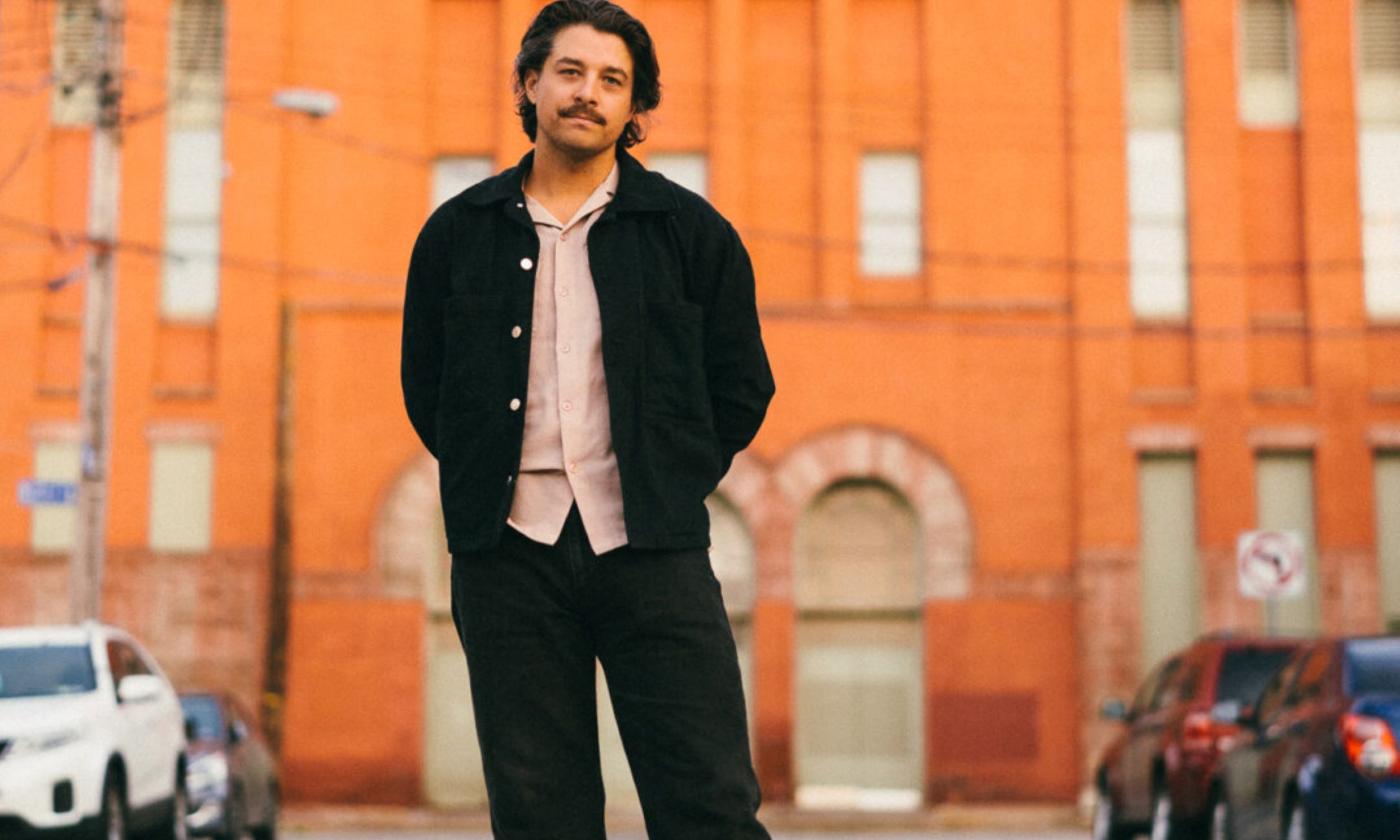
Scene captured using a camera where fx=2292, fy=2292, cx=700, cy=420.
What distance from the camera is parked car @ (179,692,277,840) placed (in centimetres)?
1903

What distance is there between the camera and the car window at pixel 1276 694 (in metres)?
13.9

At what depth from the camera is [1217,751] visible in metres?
15.9

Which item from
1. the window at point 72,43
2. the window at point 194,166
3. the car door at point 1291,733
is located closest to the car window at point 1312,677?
the car door at point 1291,733

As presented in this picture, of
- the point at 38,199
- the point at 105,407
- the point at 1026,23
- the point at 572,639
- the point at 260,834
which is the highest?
the point at 1026,23

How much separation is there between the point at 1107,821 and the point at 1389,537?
14.3 meters

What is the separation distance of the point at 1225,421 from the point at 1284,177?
369 cm

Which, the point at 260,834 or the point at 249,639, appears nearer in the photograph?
the point at 260,834

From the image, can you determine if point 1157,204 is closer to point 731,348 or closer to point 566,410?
point 731,348

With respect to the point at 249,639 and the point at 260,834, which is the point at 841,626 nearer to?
the point at 249,639

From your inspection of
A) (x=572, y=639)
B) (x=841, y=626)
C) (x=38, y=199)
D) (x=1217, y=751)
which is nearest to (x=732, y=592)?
(x=841, y=626)

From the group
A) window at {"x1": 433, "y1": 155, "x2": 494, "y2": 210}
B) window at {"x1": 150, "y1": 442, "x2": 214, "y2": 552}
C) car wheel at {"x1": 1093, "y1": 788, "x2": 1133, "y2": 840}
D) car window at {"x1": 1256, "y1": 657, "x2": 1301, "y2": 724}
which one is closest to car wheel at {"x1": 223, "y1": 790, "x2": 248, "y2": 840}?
car wheel at {"x1": 1093, "y1": 788, "x2": 1133, "y2": 840}

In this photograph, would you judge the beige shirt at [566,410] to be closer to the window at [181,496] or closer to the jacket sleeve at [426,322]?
the jacket sleeve at [426,322]

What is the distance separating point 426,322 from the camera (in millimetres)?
4641

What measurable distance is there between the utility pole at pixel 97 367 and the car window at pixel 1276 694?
12.3 m
